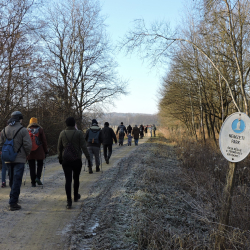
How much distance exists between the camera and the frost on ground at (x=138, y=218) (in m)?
3.93

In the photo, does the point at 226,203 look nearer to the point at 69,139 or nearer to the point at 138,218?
the point at 138,218

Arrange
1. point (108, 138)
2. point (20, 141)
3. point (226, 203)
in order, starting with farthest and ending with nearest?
point (108, 138), point (20, 141), point (226, 203)

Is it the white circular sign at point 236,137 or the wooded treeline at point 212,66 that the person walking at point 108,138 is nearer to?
the wooded treeline at point 212,66

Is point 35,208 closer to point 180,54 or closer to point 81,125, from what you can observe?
point 180,54

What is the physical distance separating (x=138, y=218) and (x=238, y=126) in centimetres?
246

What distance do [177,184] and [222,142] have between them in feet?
16.1

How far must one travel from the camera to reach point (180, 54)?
17.4 metres

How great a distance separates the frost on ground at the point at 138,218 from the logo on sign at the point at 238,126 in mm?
1696

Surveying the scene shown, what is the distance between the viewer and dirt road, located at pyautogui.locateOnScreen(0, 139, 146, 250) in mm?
3932

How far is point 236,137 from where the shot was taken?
3.57 metres

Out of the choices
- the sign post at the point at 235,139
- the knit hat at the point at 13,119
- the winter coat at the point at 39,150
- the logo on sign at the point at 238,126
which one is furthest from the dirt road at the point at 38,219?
the logo on sign at the point at 238,126

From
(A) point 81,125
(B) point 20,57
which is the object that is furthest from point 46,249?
(A) point 81,125

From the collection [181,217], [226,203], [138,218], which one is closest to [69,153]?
[138,218]

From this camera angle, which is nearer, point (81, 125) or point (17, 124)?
point (17, 124)
